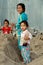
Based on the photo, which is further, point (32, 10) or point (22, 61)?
point (32, 10)

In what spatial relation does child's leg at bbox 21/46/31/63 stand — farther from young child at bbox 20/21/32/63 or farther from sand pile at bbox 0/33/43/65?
sand pile at bbox 0/33/43/65

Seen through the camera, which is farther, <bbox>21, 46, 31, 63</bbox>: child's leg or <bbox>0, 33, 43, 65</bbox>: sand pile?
<bbox>21, 46, 31, 63</bbox>: child's leg

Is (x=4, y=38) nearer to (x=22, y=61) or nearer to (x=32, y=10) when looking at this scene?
(x=22, y=61)

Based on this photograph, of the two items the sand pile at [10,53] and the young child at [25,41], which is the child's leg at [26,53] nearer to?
the young child at [25,41]

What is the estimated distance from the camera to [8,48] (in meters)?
6.13

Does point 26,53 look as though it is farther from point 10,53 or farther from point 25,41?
point 10,53

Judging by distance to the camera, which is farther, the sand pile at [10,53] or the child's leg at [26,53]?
the child's leg at [26,53]

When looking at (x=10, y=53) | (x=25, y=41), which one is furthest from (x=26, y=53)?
(x=10, y=53)

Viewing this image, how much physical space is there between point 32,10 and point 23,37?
34.4 ft

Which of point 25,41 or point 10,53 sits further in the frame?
point 10,53

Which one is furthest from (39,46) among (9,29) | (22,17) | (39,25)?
(39,25)

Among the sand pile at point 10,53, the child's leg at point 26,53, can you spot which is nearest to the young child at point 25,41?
the child's leg at point 26,53

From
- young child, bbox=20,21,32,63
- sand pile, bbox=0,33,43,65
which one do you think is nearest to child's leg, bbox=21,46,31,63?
young child, bbox=20,21,32,63

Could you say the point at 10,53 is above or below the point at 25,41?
below
